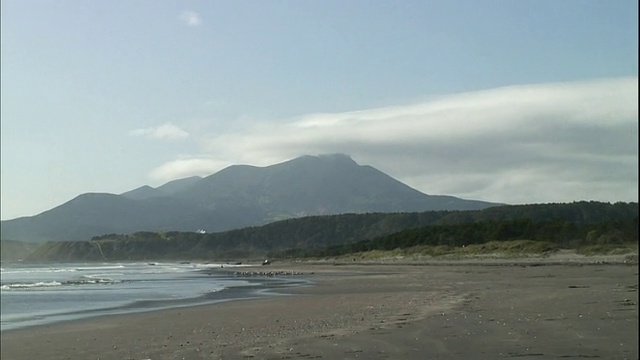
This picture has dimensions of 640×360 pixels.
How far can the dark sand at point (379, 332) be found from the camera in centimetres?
1184

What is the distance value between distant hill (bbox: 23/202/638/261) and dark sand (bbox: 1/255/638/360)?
30.0 m

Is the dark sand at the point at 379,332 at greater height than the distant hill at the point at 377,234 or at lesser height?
lesser

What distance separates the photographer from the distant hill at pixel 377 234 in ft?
220

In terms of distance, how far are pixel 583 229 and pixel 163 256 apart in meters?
135

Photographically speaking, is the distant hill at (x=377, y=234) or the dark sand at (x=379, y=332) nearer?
the dark sand at (x=379, y=332)

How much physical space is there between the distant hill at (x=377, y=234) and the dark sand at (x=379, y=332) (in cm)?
2995

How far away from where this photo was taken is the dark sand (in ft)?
38.9

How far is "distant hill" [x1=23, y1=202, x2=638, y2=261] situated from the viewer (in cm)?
6719

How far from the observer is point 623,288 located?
22.0 m

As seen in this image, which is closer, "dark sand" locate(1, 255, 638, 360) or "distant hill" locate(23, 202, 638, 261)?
"dark sand" locate(1, 255, 638, 360)

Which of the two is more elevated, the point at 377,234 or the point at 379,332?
the point at 377,234

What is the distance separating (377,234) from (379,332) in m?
128

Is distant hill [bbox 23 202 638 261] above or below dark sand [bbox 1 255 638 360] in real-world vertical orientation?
above

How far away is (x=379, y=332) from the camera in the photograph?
14453 millimetres
